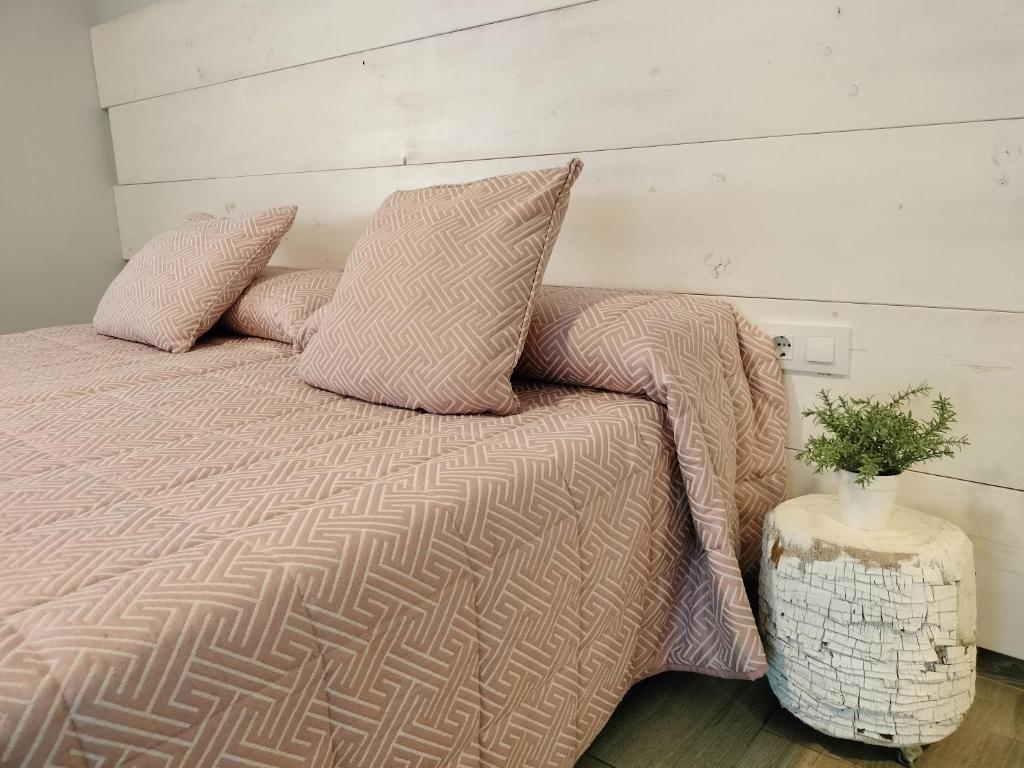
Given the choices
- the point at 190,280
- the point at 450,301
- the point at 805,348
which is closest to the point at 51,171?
the point at 190,280

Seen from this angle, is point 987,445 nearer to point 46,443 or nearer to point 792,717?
point 792,717

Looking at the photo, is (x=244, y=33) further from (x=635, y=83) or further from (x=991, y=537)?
(x=991, y=537)

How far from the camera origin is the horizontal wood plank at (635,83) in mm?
1268

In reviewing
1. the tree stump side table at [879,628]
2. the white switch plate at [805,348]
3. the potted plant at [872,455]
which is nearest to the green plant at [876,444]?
the potted plant at [872,455]

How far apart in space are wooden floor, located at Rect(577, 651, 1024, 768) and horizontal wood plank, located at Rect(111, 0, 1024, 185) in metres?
0.89

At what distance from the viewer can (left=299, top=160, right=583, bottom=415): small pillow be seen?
131 cm

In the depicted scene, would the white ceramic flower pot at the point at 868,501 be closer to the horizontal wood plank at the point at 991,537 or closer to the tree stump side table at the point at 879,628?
the tree stump side table at the point at 879,628

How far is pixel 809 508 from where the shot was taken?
51.1 inches

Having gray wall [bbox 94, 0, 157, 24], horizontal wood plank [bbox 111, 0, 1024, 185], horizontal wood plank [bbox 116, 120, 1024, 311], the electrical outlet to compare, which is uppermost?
gray wall [bbox 94, 0, 157, 24]

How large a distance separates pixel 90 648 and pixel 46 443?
0.66m

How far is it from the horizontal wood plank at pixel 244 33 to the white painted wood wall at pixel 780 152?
0.01m

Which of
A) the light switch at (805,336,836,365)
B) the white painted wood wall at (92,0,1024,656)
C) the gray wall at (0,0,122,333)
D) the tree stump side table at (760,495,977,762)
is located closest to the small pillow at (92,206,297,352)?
the white painted wood wall at (92,0,1024,656)

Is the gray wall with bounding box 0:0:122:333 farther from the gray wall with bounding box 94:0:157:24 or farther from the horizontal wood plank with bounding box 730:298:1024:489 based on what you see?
the horizontal wood plank with bounding box 730:298:1024:489

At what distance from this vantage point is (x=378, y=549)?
839mm
